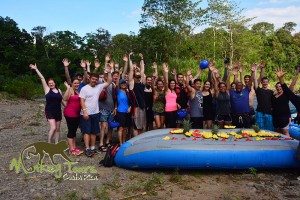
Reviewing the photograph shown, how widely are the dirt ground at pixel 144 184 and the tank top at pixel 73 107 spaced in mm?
843

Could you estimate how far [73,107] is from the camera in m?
5.43

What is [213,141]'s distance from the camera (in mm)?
4973

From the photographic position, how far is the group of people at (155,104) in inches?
219

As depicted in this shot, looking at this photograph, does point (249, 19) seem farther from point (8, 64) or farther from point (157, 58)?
point (8, 64)

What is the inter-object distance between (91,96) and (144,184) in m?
1.95

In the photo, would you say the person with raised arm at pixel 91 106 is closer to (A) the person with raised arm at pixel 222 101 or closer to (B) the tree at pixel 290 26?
(A) the person with raised arm at pixel 222 101

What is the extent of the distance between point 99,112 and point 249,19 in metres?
26.2

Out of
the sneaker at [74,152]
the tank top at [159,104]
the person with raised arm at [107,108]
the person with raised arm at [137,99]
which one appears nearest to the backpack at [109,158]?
the sneaker at [74,152]

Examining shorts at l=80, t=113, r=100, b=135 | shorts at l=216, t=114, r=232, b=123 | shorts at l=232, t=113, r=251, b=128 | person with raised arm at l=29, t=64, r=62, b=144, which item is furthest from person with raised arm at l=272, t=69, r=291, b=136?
person with raised arm at l=29, t=64, r=62, b=144

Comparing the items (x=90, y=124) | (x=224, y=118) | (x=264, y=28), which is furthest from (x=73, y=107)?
(x=264, y=28)

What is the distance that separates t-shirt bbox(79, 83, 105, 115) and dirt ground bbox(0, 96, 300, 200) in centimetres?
94

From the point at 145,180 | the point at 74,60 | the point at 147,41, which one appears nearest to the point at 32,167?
the point at 145,180

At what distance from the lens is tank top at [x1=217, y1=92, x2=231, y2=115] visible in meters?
5.94

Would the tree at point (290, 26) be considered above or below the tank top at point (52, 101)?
above
